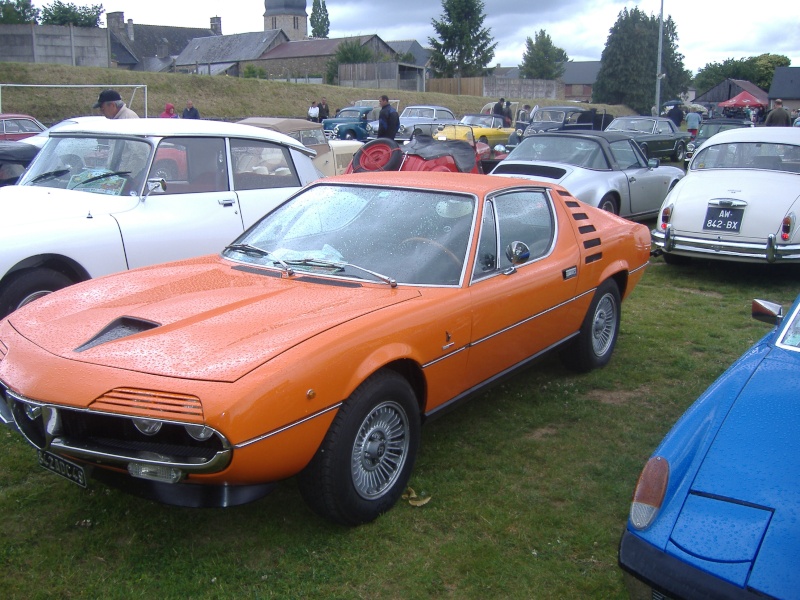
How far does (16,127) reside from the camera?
55.1 ft

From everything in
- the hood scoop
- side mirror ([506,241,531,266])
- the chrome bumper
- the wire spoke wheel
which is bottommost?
the wire spoke wheel

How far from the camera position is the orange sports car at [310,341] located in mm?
2877

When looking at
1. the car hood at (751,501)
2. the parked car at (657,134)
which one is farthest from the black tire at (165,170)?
the parked car at (657,134)

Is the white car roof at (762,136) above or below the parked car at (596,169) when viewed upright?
above

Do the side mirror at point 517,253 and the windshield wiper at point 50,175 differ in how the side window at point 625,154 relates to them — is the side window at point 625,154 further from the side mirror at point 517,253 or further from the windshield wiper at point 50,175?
the windshield wiper at point 50,175

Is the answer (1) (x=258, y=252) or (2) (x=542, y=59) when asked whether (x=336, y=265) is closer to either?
(1) (x=258, y=252)

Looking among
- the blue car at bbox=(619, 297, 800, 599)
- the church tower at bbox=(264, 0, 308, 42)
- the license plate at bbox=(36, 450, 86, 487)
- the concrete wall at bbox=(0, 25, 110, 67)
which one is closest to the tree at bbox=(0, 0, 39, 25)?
the concrete wall at bbox=(0, 25, 110, 67)

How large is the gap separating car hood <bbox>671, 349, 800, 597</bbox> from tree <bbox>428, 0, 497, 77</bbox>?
63019 millimetres

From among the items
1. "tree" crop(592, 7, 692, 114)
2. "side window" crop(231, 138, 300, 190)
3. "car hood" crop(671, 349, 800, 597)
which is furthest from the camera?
"tree" crop(592, 7, 692, 114)

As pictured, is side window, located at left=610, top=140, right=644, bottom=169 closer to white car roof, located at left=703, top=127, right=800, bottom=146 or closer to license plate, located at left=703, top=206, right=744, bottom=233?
white car roof, located at left=703, top=127, right=800, bottom=146

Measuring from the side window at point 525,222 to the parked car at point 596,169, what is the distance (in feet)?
16.2

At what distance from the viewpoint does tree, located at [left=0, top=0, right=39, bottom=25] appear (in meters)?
43.7

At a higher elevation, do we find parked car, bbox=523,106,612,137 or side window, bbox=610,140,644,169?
parked car, bbox=523,106,612,137

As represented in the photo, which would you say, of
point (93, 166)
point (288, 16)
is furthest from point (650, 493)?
point (288, 16)
